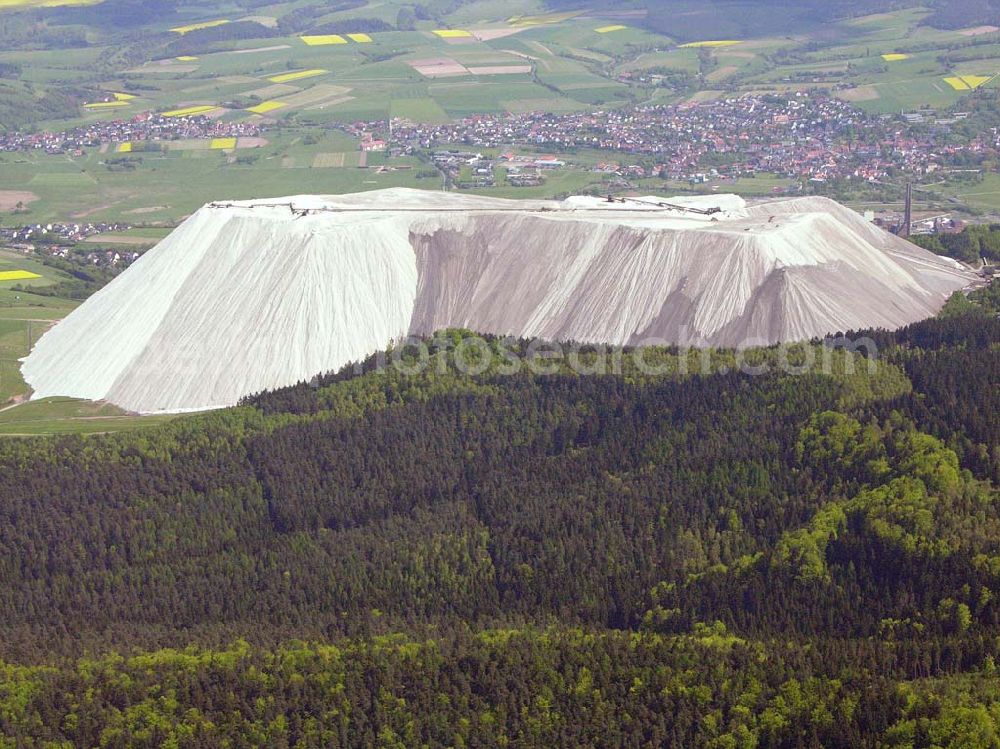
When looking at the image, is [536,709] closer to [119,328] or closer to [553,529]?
[553,529]

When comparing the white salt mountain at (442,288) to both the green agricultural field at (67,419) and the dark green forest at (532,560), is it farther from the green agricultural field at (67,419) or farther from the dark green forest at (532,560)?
the dark green forest at (532,560)

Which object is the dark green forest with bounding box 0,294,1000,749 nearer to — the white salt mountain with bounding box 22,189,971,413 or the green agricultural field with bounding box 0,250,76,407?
the white salt mountain with bounding box 22,189,971,413

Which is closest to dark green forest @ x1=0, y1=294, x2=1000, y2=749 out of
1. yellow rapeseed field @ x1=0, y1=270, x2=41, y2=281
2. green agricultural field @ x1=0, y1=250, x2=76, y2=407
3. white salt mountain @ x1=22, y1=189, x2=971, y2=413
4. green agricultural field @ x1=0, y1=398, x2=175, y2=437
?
white salt mountain @ x1=22, y1=189, x2=971, y2=413

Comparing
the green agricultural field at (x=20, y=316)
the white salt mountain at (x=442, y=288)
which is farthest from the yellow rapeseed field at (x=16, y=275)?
the white salt mountain at (x=442, y=288)

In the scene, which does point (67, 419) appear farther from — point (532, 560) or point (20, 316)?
point (532, 560)

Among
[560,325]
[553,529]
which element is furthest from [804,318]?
[553,529]

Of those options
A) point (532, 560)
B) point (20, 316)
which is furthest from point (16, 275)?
point (532, 560)
